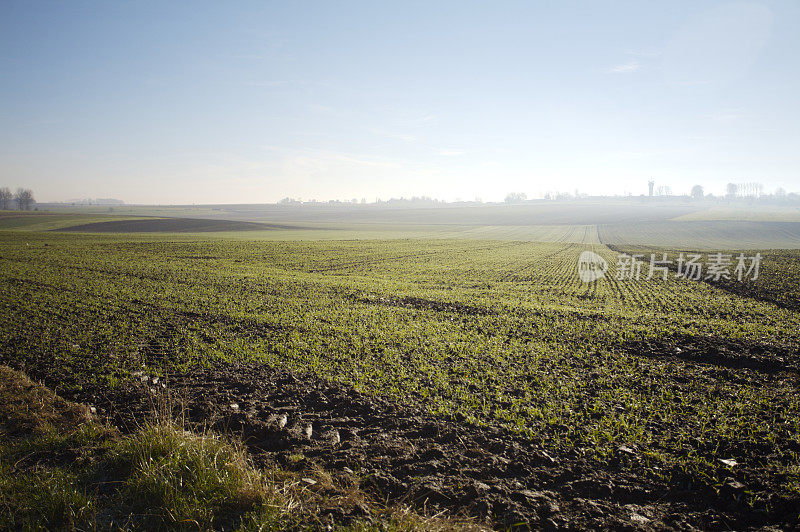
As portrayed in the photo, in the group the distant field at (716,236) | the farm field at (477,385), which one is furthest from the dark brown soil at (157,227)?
the distant field at (716,236)

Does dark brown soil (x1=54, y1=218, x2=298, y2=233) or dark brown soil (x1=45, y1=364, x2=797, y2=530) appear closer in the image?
dark brown soil (x1=45, y1=364, x2=797, y2=530)

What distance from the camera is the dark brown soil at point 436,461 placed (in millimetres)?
5074

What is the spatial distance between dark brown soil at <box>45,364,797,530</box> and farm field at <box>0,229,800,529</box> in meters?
0.04

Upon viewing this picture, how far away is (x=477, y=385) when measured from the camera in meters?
9.42

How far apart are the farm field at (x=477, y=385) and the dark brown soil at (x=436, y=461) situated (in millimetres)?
36

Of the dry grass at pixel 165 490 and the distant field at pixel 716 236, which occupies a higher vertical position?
the distant field at pixel 716 236

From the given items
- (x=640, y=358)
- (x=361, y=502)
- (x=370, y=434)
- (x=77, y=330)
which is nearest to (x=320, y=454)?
(x=370, y=434)

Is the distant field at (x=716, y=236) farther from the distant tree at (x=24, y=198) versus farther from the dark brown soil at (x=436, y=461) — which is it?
the distant tree at (x=24, y=198)

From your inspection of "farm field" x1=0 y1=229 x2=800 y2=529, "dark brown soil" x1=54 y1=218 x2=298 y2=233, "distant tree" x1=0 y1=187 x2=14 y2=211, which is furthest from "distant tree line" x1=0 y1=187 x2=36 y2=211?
"farm field" x1=0 y1=229 x2=800 y2=529

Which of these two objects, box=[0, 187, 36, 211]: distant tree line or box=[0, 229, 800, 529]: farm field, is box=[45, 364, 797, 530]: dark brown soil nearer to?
box=[0, 229, 800, 529]: farm field

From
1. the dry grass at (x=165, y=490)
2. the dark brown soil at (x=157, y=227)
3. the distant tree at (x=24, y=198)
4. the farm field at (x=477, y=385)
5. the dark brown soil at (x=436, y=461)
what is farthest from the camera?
the distant tree at (x=24, y=198)

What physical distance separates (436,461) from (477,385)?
3500 mm

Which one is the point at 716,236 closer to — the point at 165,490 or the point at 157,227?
the point at 165,490

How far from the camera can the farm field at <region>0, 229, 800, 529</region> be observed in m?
5.62
